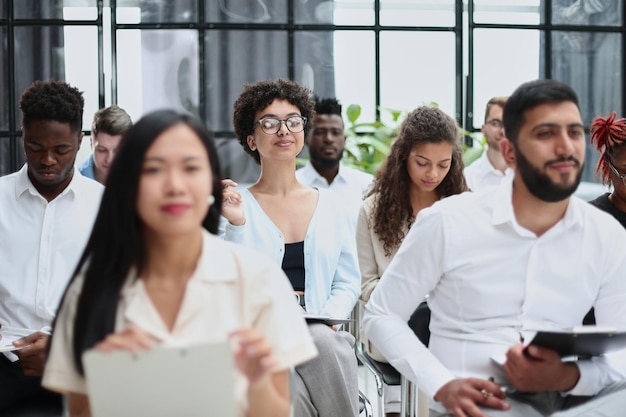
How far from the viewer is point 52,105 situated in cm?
325

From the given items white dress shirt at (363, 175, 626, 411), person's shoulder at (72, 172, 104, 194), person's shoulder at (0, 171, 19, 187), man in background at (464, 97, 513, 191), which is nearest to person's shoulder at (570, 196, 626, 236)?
white dress shirt at (363, 175, 626, 411)

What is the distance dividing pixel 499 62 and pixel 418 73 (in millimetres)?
602

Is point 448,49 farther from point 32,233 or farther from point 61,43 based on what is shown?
point 32,233

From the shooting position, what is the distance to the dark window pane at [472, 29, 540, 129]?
22.8 ft

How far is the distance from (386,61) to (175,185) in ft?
17.2

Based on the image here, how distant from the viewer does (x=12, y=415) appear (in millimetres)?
2820

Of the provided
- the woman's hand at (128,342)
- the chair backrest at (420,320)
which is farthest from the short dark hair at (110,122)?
the woman's hand at (128,342)

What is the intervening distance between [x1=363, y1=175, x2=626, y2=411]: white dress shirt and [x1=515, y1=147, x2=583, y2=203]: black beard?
99 mm

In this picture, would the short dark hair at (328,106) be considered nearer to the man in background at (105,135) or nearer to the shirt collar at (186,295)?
the man in background at (105,135)

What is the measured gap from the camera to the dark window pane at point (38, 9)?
258 inches

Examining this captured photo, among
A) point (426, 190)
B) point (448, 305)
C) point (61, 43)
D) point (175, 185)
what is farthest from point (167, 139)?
point (61, 43)

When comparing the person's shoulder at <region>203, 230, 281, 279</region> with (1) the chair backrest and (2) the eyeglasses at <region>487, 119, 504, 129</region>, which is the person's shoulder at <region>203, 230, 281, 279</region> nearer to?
(1) the chair backrest

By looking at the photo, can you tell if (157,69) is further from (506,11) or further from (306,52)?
(506,11)

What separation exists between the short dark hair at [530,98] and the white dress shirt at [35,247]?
4.70 feet
